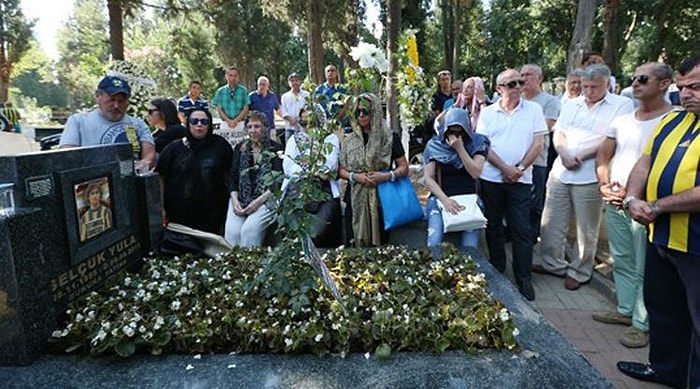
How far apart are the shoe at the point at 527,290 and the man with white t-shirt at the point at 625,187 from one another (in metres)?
0.51

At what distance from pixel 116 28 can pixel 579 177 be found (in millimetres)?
11305

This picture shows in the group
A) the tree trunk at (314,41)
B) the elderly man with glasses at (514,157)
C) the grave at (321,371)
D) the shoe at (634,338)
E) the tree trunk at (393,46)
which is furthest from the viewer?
the tree trunk at (314,41)

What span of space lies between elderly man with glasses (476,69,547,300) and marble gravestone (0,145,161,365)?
109 inches

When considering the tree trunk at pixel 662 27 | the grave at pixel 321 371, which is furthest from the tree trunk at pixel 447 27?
the grave at pixel 321 371

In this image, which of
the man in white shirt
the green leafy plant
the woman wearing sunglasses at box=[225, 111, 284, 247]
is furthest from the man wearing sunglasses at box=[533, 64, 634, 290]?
the man in white shirt

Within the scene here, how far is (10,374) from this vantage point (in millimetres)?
1792

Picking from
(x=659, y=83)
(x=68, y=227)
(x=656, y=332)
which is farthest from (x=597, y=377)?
(x=68, y=227)

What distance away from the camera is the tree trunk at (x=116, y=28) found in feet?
36.3

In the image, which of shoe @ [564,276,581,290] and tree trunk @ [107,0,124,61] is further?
tree trunk @ [107,0,124,61]

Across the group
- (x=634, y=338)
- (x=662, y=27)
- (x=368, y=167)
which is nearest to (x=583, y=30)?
(x=368, y=167)

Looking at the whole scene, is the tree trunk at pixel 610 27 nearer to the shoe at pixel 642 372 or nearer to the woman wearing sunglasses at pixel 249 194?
the woman wearing sunglasses at pixel 249 194

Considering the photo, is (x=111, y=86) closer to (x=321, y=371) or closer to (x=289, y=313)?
(x=289, y=313)

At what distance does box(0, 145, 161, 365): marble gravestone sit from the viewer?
6.03 feet

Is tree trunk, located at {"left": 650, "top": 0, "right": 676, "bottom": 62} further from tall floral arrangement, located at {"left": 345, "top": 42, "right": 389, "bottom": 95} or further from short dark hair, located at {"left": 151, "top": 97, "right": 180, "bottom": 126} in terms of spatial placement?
tall floral arrangement, located at {"left": 345, "top": 42, "right": 389, "bottom": 95}
